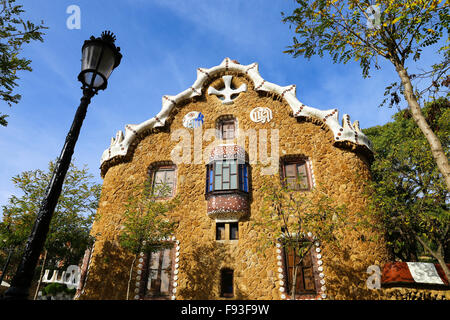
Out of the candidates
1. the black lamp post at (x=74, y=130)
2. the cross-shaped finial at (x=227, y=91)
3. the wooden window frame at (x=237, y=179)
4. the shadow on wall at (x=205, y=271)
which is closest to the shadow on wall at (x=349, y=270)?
the shadow on wall at (x=205, y=271)

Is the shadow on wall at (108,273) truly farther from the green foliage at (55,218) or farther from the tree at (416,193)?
the tree at (416,193)

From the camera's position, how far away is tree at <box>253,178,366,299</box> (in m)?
7.94

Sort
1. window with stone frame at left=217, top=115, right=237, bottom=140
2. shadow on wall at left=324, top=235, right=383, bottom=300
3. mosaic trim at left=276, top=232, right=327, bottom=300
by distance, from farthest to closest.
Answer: window with stone frame at left=217, top=115, right=237, bottom=140 < mosaic trim at left=276, top=232, right=327, bottom=300 < shadow on wall at left=324, top=235, right=383, bottom=300

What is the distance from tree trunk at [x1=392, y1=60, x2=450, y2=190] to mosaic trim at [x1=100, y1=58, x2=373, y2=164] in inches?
180

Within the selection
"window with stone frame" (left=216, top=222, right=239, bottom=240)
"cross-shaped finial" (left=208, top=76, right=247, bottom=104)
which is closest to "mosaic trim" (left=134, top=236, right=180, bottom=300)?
"window with stone frame" (left=216, top=222, right=239, bottom=240)

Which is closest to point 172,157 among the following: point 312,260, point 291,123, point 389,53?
point 291,123

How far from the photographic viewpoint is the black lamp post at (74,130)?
2490 mm

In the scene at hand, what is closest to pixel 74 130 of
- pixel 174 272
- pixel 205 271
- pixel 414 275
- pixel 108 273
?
pixel 205 271

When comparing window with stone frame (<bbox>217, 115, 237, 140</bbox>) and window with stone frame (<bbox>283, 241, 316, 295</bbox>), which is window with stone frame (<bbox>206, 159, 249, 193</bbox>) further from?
window with stone frame (<bbox>283, 241, 316, 295</bbox>)

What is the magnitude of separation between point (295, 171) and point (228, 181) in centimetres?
277

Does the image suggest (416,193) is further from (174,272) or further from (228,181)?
(174,272)

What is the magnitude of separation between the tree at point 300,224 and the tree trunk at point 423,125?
3.02m

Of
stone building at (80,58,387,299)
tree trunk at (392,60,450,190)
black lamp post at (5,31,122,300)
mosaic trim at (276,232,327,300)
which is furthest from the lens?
stone building at (80,58,387,299)

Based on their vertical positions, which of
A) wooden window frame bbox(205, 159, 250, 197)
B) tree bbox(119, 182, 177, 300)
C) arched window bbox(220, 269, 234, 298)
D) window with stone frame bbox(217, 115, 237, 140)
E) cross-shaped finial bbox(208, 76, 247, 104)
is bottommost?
arched window bbox(220, 269, 234, 298)
